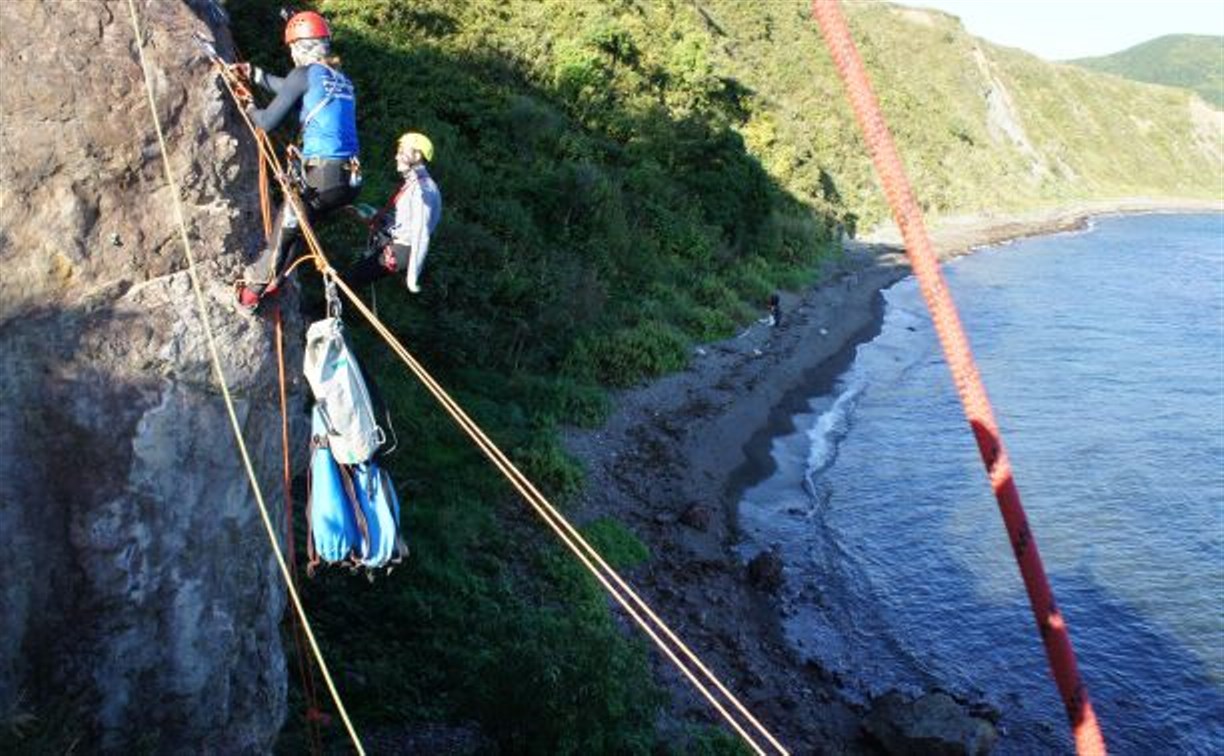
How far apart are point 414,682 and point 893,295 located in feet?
112

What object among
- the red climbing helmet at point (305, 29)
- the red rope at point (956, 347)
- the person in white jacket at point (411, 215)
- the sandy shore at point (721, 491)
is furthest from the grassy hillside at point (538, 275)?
the red rope at point (956, 347)

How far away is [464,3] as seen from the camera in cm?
2798

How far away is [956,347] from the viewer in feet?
9.14

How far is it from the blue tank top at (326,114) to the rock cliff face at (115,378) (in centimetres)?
53

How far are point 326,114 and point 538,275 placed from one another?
14.4m

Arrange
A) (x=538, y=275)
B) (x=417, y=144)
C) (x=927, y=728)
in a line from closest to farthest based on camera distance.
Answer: (x=417, y=144) < (x=927, y=728) < (x=538, y=275)

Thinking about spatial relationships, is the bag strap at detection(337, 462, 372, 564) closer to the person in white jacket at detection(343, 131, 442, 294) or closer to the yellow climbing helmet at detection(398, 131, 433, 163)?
the person in white jacket at detection(343, 131, 442, 294)

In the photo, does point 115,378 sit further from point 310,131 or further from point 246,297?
point 310,131

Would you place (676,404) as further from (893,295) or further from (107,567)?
(893,295)

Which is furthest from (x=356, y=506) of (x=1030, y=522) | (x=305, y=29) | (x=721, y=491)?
(x=1030, y=522)

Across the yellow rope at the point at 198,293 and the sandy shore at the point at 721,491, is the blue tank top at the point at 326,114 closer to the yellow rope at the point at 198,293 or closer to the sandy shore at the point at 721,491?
the yellow rope at the point at 198,293

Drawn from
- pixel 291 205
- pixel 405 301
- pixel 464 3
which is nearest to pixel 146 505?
pixel 291 205

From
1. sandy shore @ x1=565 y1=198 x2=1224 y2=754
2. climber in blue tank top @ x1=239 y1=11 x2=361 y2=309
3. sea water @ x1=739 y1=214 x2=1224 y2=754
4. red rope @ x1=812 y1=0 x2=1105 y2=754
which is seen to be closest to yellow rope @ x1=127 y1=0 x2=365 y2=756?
climber in blue tank top @ x1=239 y1=11 x2=361 y2=309

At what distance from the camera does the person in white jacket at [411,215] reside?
692 centimetres
